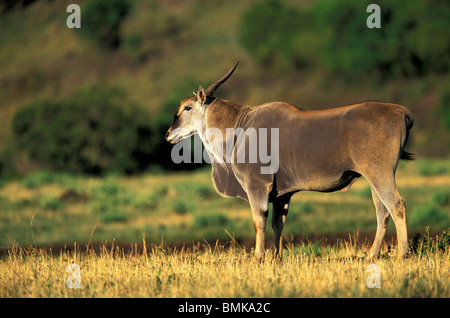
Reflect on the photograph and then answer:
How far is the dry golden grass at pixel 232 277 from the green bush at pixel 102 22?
214 ft

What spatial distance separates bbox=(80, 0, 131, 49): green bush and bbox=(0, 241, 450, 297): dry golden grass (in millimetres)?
65332

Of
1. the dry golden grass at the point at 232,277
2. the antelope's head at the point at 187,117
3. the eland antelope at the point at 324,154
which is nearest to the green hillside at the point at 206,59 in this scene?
the antelope's head at the point at 187,117

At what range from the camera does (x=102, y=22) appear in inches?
2894

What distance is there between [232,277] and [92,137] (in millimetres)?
25131

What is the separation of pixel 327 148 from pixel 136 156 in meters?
25.0

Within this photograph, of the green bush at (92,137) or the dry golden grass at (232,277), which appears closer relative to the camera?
the dry golden grass at (232,277)

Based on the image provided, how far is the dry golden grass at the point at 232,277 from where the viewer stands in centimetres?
720

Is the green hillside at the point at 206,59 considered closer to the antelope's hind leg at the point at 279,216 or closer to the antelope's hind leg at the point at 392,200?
the antelope's hind leg at the point at 279,216

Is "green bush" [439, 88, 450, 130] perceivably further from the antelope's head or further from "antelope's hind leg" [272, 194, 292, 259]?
the antelope's head

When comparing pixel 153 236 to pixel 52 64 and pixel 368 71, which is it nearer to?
pixel 368 71

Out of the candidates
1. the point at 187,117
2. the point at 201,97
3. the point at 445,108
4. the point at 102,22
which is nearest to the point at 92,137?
the point at 445,108

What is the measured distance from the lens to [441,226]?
625 inches

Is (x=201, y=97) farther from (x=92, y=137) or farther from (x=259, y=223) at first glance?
(x=92, y=137)

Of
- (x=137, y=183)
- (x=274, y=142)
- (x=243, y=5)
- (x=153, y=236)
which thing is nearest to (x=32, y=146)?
(x=137, y=183)
